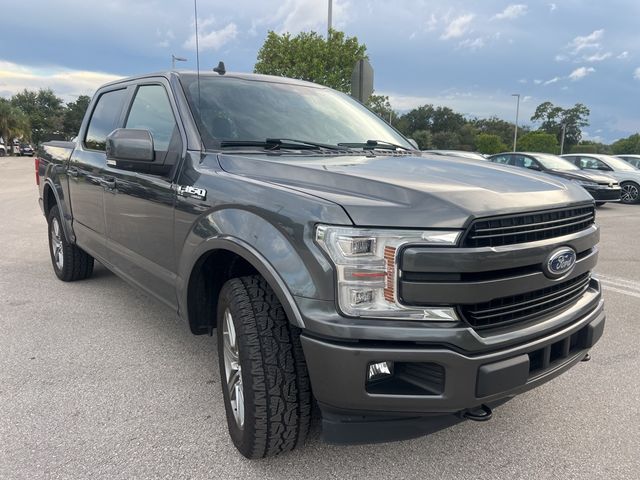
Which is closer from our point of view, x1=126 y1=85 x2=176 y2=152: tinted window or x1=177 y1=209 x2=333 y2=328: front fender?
x1=177 y1=209 x2=333 y2=328: front fender

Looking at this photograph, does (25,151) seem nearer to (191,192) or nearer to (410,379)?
(191,192)

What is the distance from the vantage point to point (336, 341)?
187cm

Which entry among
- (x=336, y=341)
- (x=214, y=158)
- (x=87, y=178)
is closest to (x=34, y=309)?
(x=87, y=178)

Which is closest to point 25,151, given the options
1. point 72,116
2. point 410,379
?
point 72,116

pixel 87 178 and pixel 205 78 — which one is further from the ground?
pixel 205 78

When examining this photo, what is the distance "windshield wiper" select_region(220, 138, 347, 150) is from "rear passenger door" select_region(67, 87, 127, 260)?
1.47 metres

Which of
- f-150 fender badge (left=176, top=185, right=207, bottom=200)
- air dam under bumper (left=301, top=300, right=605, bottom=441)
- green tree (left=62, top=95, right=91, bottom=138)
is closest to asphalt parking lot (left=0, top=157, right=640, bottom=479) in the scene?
air dam under bumper (left=301, top=300, right=605, bottom=441)

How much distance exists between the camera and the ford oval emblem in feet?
6.88

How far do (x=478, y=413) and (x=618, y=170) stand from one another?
15.7m

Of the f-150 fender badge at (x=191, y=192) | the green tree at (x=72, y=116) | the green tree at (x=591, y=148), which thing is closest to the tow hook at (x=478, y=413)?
the f-150 fender badge at (x=191, y=192)

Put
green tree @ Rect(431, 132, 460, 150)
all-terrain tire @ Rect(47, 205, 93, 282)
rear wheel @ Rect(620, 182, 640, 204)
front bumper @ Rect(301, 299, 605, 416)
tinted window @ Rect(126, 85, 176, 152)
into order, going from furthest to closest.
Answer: green tree @ Rect(431, 132, 460, 150), rear wheel @ Rect(620, 182, 640, 204), all-terrain tire @ Rect(47, 205, 93, 282), tinted window @ Rect(126, 85, 176, 152), front bumper @ Rect(301, 299, 605, 416)

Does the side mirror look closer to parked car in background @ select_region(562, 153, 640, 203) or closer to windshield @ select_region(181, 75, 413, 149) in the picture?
windshield @ select_region(181, 75, 413, 149)

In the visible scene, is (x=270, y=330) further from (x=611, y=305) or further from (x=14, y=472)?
(x=611, y=305)

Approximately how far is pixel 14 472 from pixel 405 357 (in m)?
1.81
